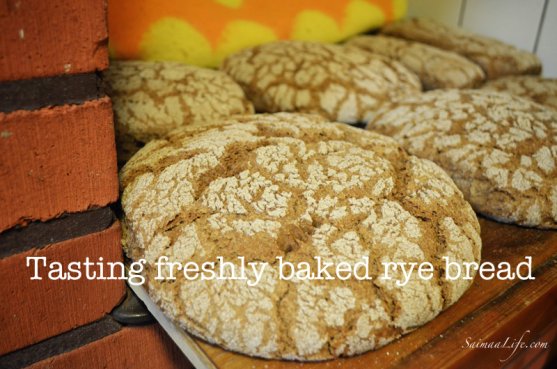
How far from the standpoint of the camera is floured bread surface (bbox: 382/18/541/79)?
2139mm

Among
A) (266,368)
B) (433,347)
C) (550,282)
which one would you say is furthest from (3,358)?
(550,282)

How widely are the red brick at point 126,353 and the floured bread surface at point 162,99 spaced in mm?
514

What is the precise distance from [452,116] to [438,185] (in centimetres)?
37

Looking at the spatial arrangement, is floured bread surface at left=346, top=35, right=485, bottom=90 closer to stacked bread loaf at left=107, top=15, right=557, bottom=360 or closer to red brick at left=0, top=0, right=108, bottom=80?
stacked bread loaf at left=107, top=15, right=557, bottom=360

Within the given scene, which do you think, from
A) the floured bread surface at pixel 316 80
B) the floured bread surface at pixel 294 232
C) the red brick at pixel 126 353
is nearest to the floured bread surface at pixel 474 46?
the floured bread surface at pixel 316 80

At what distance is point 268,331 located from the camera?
0.70m

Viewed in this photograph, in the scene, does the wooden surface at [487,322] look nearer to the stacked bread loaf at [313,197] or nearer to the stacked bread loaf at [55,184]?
the stacked bread loaf at [313,197]

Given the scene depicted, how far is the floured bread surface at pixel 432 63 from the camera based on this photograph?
1.92 m

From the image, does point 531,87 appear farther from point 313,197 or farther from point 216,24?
point 313,197

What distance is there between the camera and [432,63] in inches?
77.7

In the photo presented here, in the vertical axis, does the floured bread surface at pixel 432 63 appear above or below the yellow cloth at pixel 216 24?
below

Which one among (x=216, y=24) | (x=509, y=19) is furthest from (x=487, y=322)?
(x=509, y=19)

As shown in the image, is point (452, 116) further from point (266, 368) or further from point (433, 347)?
point (266, 368)

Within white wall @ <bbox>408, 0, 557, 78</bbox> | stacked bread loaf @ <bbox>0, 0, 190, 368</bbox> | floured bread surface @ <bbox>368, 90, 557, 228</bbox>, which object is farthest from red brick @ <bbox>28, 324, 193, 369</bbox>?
white wall @ <bbox>408, 0, 557, 78</bbox>
